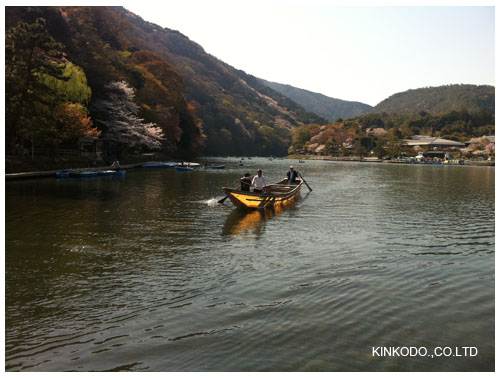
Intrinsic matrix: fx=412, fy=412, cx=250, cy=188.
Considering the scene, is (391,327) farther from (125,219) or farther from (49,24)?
(49,24)

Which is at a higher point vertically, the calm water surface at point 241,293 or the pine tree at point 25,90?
the pine tree at point 25,90

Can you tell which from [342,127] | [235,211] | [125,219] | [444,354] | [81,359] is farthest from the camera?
[342,127]

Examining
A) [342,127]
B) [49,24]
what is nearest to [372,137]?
[342,127]

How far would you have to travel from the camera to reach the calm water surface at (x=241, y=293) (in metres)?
6.52

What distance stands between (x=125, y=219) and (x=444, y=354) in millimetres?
15106

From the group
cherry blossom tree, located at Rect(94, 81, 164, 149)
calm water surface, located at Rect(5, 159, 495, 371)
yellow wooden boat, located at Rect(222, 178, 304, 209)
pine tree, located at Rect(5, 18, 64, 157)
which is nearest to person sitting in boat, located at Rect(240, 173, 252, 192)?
yellow wooden boat, located at Rect(222, 178, 304, 209)

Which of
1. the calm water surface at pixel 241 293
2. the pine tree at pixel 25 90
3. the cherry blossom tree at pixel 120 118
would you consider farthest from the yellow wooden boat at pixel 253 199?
the cherry blossom tree at pixel 120 118

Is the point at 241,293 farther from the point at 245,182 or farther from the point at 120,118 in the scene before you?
the point at 120,118

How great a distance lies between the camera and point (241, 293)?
30.2ft

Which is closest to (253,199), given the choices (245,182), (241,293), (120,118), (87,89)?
(245,182)

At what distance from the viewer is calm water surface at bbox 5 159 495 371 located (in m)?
6.52

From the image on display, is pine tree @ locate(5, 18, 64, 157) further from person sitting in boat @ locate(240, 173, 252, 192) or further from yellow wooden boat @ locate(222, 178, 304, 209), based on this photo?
yellow wooden boat @ locate(222, 178, 304, 209)

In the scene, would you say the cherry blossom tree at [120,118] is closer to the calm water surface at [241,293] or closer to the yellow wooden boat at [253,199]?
the yellow wooden boat at [253,199]

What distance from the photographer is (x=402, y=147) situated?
410 feet
